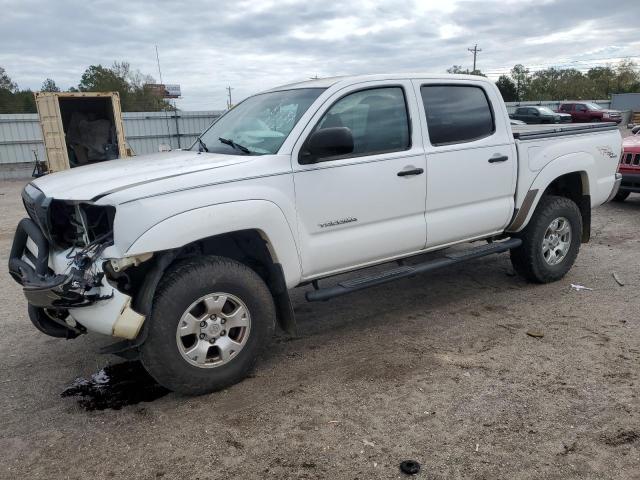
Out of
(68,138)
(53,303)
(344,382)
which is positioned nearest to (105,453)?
(53,303)

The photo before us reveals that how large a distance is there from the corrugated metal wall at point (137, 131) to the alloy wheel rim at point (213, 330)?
1484 centimetres

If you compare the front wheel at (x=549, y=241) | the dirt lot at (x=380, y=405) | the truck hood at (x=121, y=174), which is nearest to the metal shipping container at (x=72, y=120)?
the dirt lot at (x=380, y=405)

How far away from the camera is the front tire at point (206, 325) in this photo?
3176 mm

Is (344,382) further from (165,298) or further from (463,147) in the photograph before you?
(463,147)

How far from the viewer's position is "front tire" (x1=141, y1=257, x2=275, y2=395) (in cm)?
318

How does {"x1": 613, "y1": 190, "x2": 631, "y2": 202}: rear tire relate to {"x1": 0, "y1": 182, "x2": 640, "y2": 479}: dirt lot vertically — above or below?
above

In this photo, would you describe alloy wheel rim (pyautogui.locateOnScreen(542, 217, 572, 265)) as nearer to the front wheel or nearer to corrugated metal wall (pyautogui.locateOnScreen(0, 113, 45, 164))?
the front wheel

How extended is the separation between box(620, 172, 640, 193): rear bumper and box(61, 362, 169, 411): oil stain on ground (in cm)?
845

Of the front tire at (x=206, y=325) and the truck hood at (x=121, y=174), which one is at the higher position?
the truck hood at (x=121, y=174)

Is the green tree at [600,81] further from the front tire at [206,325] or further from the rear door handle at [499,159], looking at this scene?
the front tire at [206,325]

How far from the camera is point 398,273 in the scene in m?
4.20

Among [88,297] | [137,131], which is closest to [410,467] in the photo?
[88,297]

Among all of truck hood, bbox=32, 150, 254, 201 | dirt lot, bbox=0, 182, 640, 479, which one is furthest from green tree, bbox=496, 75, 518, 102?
truck hood, bbox=32, 150, 254, 201

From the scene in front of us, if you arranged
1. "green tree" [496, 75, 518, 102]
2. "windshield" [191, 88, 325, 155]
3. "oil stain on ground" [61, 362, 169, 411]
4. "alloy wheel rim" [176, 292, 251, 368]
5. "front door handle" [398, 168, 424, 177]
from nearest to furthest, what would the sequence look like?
"alloy wheel rim" [176, 292, 251, 368], "oil stain on ground" [61, 362, 169, 411], "windshield" [191, 88, 325, 155], "front door handle" [398, 168, 424, 177], "green tree" [496, 75, 518, 102]
